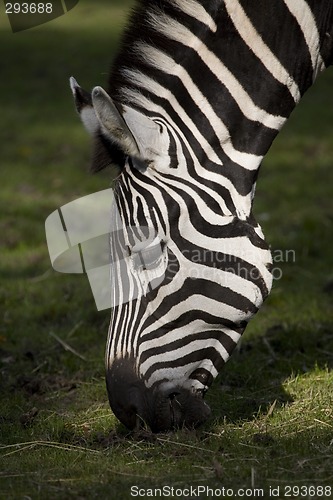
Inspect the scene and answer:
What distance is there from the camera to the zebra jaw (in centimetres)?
407

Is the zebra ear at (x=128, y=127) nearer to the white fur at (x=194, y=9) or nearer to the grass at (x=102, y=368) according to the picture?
the white fur at (x=194, y=9)

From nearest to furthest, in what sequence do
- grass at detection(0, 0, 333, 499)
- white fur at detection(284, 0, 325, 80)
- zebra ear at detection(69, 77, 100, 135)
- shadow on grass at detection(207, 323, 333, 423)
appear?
grass at detection(0, 0, 333, 499) < zebra ear at detection(69, 77, 100, 135) < white fur at detection(284, 0, 325, 80) < shadow on grass at detection(207, 323, 333, 423)

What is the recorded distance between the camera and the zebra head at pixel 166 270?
13.4 ft

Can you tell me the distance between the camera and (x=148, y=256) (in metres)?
4.09

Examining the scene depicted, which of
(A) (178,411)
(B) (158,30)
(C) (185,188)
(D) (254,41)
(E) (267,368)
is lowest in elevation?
(E) (267,368)

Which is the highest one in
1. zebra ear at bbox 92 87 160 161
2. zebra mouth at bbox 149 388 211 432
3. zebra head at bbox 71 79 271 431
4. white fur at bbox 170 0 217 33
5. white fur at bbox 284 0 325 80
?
white fur at bbox 170 0 217 33

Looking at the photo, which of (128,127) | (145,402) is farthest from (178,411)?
(128,127)

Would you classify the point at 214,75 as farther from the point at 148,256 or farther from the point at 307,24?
the point at 148,256

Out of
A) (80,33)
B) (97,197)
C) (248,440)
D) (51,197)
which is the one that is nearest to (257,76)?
(248,440)

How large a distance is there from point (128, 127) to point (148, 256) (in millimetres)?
641

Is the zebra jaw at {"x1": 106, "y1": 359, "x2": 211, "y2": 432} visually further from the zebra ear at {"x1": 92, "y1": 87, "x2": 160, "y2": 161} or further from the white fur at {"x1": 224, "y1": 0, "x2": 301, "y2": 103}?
the white fur at {"x1": 224, "y1": 0, "x2": 301, "y2": 103}

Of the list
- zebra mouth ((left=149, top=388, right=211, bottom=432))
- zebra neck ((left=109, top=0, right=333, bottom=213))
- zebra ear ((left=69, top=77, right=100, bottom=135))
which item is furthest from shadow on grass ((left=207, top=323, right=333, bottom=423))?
zebra ear ((left=69, top=77, right=100, bottom=135))

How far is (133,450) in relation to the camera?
4.22 meters

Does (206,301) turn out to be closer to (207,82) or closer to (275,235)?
(207,82)
